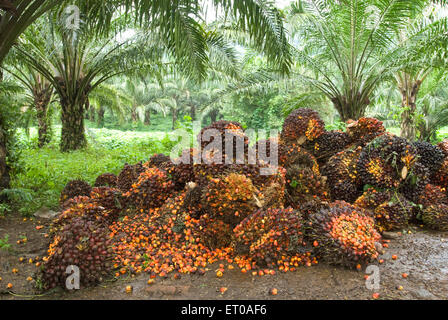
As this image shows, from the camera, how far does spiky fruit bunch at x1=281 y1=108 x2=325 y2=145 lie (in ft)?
10.8

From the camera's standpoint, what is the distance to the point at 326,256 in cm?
214

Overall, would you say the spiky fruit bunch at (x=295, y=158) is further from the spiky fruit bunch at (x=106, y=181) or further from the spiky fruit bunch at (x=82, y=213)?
the spiky fruit bunch at (x=106, y=181)

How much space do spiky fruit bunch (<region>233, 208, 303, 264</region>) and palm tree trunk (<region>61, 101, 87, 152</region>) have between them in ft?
24.2

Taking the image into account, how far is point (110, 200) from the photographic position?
297 centimetres

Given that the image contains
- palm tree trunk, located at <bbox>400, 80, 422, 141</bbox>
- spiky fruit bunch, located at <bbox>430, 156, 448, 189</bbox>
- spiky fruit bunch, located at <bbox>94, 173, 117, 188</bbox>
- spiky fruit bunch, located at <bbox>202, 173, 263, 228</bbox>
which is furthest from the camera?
palm tree trunk, located at <bbox>400, 80, 422, 141</bbox>

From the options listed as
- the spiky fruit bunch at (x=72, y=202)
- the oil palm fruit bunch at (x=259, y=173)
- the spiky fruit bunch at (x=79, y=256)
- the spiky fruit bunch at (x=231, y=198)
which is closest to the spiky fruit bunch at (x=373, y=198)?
the oil palm fruit bunch at (x=259, y=173)

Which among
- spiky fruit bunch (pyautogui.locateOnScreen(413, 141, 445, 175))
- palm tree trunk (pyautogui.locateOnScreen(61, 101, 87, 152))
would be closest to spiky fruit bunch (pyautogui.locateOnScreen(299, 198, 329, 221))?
spiky fruit bunch (pyautogui.locateOnScreen(413, 141, 445, 175))

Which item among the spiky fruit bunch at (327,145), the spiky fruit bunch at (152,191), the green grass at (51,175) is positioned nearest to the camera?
the spiky fruit bunch at (152,191)

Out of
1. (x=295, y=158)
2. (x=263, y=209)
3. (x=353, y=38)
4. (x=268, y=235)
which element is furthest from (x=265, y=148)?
(x=353, y=38)

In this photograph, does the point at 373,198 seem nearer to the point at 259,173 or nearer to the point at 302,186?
the point at 302,186

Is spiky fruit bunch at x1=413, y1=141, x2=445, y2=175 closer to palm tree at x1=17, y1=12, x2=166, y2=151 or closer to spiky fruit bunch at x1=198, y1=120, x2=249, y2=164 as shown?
spiky fruit bunch at x1=198, y1=120, x2=249, y2=164

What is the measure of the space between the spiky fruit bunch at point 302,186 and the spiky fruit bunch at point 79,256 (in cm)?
155

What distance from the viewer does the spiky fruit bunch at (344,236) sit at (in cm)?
205

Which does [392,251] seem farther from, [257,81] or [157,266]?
[257,81]
